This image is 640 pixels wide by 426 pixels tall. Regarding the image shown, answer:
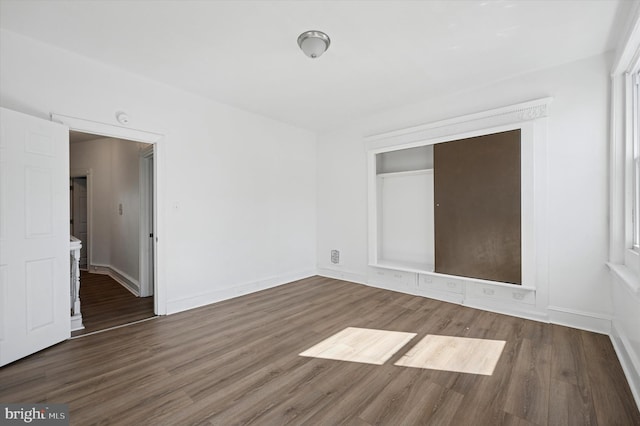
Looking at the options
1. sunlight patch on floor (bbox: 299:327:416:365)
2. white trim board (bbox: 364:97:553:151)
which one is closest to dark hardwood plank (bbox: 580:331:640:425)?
sunlight patch on floor (bbox: 299:327:416:365)

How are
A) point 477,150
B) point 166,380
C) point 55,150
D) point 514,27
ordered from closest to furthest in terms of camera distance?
point 166,380 < point 514,27 < point 55,150 < point 477,150

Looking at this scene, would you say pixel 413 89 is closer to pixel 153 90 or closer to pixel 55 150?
pixel 153 90

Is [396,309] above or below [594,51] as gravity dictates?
below

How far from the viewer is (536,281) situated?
327 cm

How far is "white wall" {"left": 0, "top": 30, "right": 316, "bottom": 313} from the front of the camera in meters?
2.77

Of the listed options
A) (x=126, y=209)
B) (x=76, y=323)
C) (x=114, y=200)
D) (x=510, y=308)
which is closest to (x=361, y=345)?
(x=510, y=308)

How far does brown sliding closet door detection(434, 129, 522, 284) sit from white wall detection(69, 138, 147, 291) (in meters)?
4.65

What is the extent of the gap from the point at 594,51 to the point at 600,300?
2535 millimetres

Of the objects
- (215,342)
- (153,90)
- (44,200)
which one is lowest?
(215,342)

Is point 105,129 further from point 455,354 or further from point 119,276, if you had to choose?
point 455,354

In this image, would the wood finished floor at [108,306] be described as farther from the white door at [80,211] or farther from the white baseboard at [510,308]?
the white baseboard at [510,308]

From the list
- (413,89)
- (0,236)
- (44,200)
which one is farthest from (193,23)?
(413,89)

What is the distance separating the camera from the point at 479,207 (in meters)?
3.62

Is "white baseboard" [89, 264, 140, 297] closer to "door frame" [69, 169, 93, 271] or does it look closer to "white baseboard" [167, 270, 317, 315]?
"door frame" [69, 169, 93, 271]
